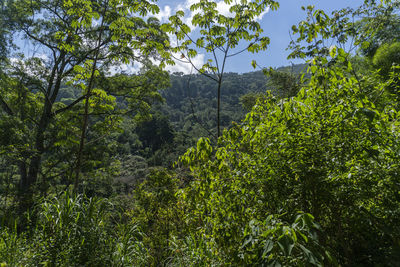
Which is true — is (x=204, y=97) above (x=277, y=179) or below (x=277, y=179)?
above

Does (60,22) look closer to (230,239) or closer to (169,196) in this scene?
(169,196)

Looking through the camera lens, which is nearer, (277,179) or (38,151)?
(277,179)

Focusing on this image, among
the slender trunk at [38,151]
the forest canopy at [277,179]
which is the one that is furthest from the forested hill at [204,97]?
the forest canopy at [277,179]

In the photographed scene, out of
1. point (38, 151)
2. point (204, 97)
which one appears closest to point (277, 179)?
point (38, 151)

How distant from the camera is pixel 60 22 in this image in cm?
882

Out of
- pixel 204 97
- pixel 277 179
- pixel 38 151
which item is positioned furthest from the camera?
pixel 204 97

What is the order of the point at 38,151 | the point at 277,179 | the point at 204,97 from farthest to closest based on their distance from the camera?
the point at 204,97 < the point at 38,151 < the point at 277,179

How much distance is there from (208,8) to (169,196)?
4.45 meters

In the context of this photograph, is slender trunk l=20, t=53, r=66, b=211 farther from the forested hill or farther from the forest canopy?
the forested hill

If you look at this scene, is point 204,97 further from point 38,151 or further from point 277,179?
point 277,179

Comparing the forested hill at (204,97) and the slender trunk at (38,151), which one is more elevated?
the forested hill at (204,97)

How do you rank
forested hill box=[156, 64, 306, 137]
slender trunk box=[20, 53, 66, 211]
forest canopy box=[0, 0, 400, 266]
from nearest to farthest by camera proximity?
forest canopy box=[0, 0, 400, 266], slender trunk box=[20, 53, 66, 211], forested hill box=[156, 64, 306, 137]

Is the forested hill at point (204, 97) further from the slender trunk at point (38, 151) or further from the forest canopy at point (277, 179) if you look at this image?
the forest canopy at point (277, 179)

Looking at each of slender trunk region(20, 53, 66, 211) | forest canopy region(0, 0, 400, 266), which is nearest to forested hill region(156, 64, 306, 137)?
slender trunk region(20, 53, 66, 211)
